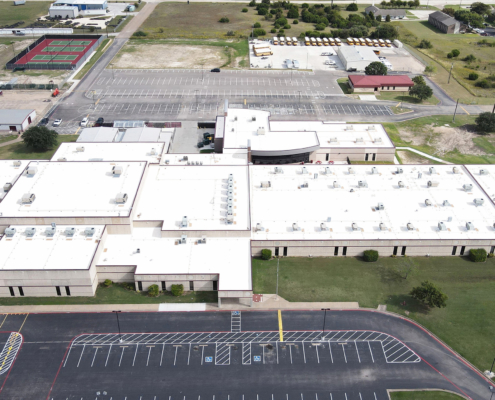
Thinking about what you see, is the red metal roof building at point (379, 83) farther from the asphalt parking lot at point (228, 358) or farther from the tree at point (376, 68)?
the asphalt parking lot at point (228, 358)

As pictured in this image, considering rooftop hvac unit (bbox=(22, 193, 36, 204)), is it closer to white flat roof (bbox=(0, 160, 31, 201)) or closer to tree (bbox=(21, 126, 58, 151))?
white flat roof (bbox=(0, 160, 31, 201))

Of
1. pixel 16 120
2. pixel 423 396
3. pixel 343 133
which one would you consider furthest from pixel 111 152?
pixel 423 396

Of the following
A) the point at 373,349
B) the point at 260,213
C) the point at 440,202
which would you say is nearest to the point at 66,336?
the point at 260,213

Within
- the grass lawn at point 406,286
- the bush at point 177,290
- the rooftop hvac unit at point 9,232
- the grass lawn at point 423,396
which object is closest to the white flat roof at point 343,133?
the grass lawn at point 406,286

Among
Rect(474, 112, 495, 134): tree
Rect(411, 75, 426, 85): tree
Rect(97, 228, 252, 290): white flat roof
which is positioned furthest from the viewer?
Rect(411, 75, 426, 85): tree

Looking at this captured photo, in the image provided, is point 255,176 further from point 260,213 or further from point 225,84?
point 225,84

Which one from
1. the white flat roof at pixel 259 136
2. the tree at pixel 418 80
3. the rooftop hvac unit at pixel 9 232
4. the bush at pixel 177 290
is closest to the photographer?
the bush at pixel 177 290

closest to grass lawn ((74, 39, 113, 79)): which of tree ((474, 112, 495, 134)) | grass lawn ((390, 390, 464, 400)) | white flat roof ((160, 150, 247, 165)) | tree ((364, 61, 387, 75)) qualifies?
white flat roof ((160, 150, 247, 165))
